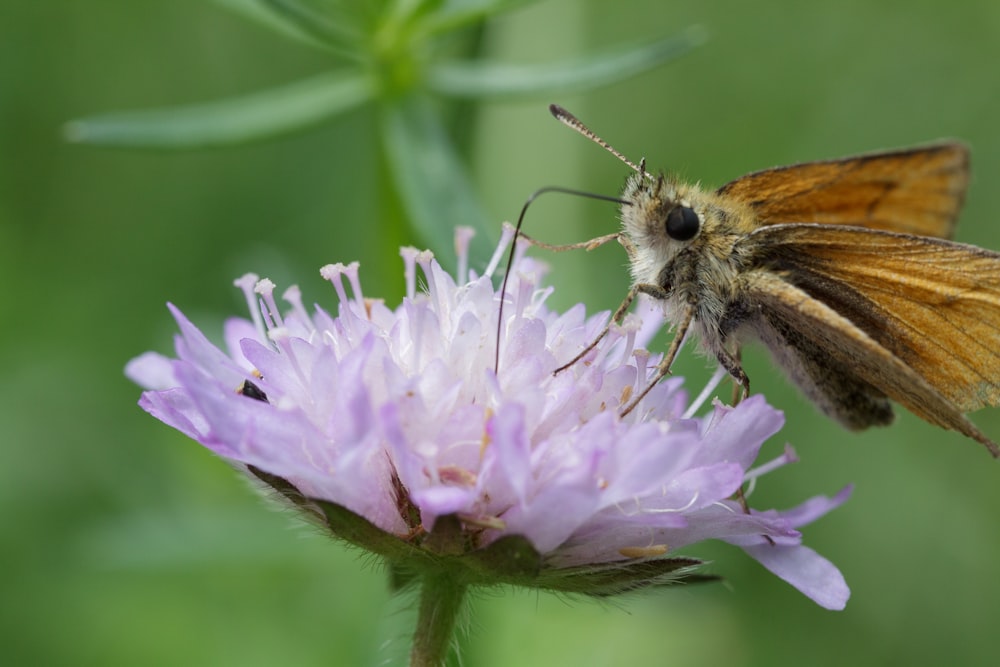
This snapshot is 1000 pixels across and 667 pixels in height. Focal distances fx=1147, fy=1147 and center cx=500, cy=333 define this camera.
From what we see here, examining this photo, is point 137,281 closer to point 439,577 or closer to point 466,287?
point 466,287

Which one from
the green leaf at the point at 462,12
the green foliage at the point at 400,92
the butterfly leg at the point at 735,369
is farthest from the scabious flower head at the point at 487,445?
the green leaf at the point at 462,12

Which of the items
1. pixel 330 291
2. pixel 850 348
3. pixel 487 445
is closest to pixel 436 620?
pixel 487 445

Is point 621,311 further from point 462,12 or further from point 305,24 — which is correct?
point 305,24

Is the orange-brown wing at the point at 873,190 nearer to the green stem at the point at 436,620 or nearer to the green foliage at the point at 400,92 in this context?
the green foliage at the point at 400,92

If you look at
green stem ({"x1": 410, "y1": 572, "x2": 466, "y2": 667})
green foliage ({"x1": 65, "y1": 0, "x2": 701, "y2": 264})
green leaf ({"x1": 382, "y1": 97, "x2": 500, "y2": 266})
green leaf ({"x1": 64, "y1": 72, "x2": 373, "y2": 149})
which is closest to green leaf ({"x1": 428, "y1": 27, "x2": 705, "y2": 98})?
green foliage ({"x1": 65, "y1": 0, "x2": 701, "y2": 264})

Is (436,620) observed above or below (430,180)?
below

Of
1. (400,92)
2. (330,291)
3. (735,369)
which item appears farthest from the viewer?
(330,291)

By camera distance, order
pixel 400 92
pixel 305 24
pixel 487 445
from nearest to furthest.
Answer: pixel 487 445 → pixel 305 24 → pixel 400 92
